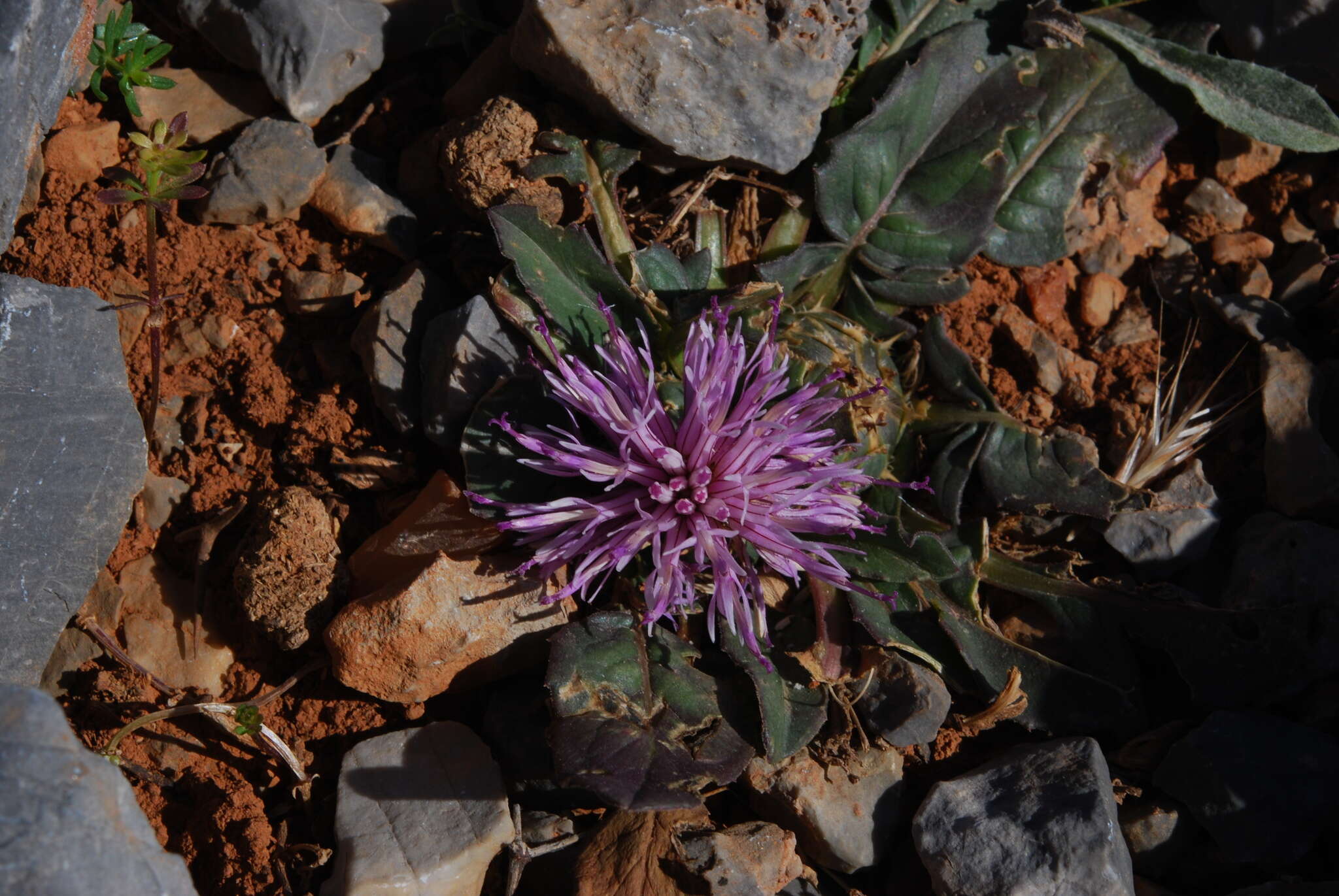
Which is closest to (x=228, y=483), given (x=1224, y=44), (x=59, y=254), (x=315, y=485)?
(x=315, y=485)

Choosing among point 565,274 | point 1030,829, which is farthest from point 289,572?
point 1030,829

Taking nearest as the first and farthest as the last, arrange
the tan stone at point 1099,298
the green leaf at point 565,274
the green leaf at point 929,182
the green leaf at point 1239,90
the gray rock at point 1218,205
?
the green leaf at point 565,274, the green leaf at point 929,182, the green leaf at point 1239,90, the tan stone at point 1099,298, the gray rock at point 1218,205

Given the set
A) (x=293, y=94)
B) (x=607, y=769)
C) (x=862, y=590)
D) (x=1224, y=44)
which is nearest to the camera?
(x=607, y=769)

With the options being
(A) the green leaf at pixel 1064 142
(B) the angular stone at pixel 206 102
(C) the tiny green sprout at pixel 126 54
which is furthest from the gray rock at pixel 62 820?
(A) the green leaf at pixel 1064 142

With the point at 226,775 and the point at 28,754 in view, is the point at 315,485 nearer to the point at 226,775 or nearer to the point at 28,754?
the point at 226,775

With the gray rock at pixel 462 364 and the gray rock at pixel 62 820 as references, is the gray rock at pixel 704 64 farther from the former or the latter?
the gray rock at pixel 62 820

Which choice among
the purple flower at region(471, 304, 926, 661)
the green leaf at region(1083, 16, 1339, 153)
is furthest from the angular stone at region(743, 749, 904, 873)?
the green leaf at region(1083, 16, 1339, 153)

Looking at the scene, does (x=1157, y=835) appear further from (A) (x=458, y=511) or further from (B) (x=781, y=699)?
(A) (x=458, y=511)
